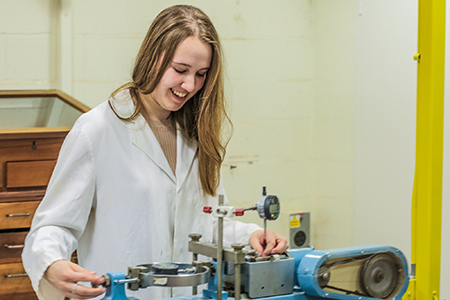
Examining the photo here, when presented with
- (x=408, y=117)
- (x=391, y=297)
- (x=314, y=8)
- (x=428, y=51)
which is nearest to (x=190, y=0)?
(x=314, y=8)

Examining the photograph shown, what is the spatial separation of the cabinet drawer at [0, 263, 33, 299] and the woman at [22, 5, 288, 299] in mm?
1020

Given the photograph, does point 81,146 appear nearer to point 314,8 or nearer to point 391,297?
point 391,297

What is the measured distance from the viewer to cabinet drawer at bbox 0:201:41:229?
8.47 feet

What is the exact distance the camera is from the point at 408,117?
307cm

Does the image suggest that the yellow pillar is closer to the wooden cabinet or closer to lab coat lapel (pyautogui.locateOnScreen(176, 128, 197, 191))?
lab coat lapel (pyautogui.locateOnScreen(176, 128, 197, 191))

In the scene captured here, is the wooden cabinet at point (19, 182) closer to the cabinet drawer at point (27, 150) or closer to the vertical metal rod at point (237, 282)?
the cabinet drawer at point (27, 150)

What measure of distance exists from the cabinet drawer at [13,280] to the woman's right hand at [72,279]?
52.5 inches

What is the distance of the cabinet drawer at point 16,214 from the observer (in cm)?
258

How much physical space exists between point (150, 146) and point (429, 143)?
2.42ft

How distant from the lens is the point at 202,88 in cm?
178

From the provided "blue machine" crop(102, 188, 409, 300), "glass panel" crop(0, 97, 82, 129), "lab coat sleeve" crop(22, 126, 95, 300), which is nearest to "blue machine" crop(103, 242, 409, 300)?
"blue machine" crop(102, 188, 409, 300)

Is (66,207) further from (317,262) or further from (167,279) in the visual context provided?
(317,262)

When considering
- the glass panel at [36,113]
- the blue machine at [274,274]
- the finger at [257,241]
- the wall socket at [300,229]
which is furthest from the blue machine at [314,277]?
the wall socket at [300,229]

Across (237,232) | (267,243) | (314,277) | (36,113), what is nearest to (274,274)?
(314,277)
